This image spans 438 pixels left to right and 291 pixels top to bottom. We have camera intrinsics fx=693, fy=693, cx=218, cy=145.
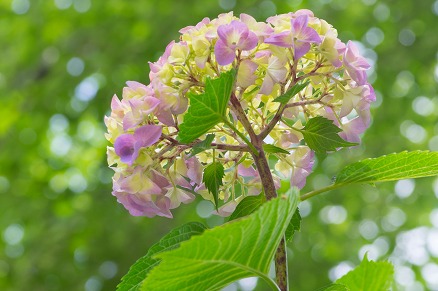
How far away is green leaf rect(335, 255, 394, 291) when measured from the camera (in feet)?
2.37

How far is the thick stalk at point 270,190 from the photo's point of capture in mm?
745

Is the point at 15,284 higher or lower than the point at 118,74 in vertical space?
lower

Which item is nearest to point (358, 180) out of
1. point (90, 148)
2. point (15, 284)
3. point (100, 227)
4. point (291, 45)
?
point (291, 45)

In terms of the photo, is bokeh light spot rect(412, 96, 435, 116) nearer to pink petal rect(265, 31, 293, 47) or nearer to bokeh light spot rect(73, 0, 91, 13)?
bokeh light spot rect(73, 0, 91, 13)

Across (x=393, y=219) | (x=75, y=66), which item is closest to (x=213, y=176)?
(x=75, y=66)

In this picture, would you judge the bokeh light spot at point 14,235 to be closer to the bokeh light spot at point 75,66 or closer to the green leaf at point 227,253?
the bokeh light spot at point 75,66

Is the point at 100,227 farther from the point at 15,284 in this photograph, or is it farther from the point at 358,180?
the point at 358,180

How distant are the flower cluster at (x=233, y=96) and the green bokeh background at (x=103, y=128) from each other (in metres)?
4.81

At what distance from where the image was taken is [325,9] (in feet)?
21.5

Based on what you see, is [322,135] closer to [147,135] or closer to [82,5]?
[147,135]

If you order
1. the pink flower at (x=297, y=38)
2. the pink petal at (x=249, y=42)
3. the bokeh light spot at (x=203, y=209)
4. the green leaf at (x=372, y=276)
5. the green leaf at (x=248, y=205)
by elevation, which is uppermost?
the bokeh light spot at (x=203, y=209)

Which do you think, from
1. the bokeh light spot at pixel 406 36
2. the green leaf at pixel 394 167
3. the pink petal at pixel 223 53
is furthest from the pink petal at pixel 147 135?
the bokeh light spot at pixel 406 36

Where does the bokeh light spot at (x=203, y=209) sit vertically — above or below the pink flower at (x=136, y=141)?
above

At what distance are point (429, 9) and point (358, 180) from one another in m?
6.24
